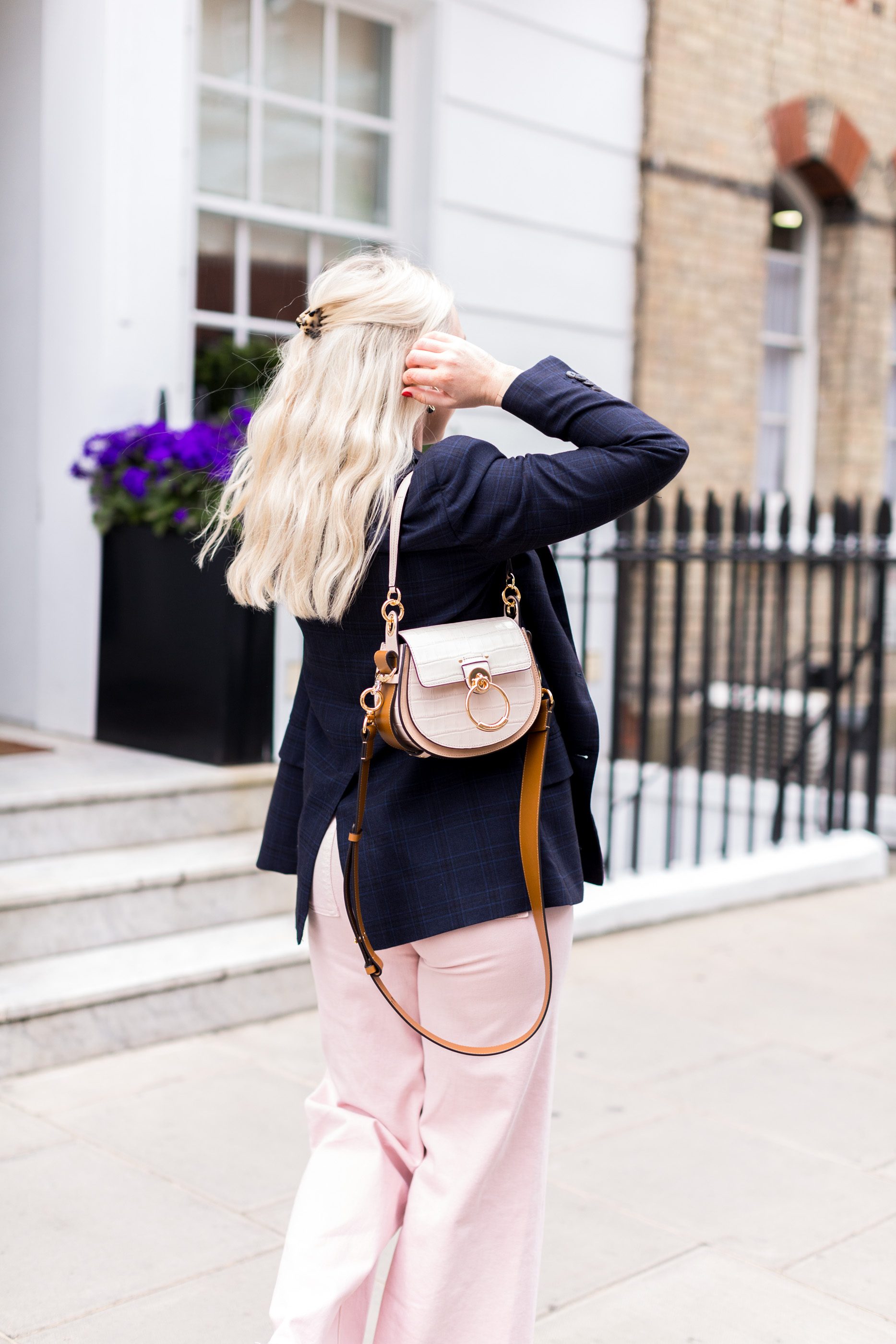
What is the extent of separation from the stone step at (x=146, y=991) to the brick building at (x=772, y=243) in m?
4.99

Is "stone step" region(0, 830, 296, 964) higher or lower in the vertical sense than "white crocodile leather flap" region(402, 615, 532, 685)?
lower

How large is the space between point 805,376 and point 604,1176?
7.73m

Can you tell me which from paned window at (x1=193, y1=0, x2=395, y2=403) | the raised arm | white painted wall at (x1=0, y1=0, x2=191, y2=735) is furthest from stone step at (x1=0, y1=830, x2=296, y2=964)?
paned window at (x1=193, y1=0, x2=395, y2=403)

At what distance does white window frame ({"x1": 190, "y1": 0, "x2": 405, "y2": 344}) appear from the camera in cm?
604

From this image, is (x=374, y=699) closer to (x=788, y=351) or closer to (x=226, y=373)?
(x=226, y=373)

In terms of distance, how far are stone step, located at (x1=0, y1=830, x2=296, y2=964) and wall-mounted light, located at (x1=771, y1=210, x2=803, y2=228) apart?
272 inches

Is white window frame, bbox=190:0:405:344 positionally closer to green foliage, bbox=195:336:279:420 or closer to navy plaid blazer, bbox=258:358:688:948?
green foliage, bbox=195:336:279:420

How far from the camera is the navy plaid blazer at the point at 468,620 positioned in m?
1.92

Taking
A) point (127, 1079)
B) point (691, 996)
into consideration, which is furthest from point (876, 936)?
point (127, 1079)

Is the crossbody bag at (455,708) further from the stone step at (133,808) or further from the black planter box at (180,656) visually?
the black planter box at (180,656)

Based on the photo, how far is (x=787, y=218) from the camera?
959 centimetres

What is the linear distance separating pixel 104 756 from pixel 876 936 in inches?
122

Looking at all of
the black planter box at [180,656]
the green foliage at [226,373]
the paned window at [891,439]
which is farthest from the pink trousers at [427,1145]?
the paned window at [891,439]

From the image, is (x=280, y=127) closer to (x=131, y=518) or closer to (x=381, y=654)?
(x=131, y=518)
